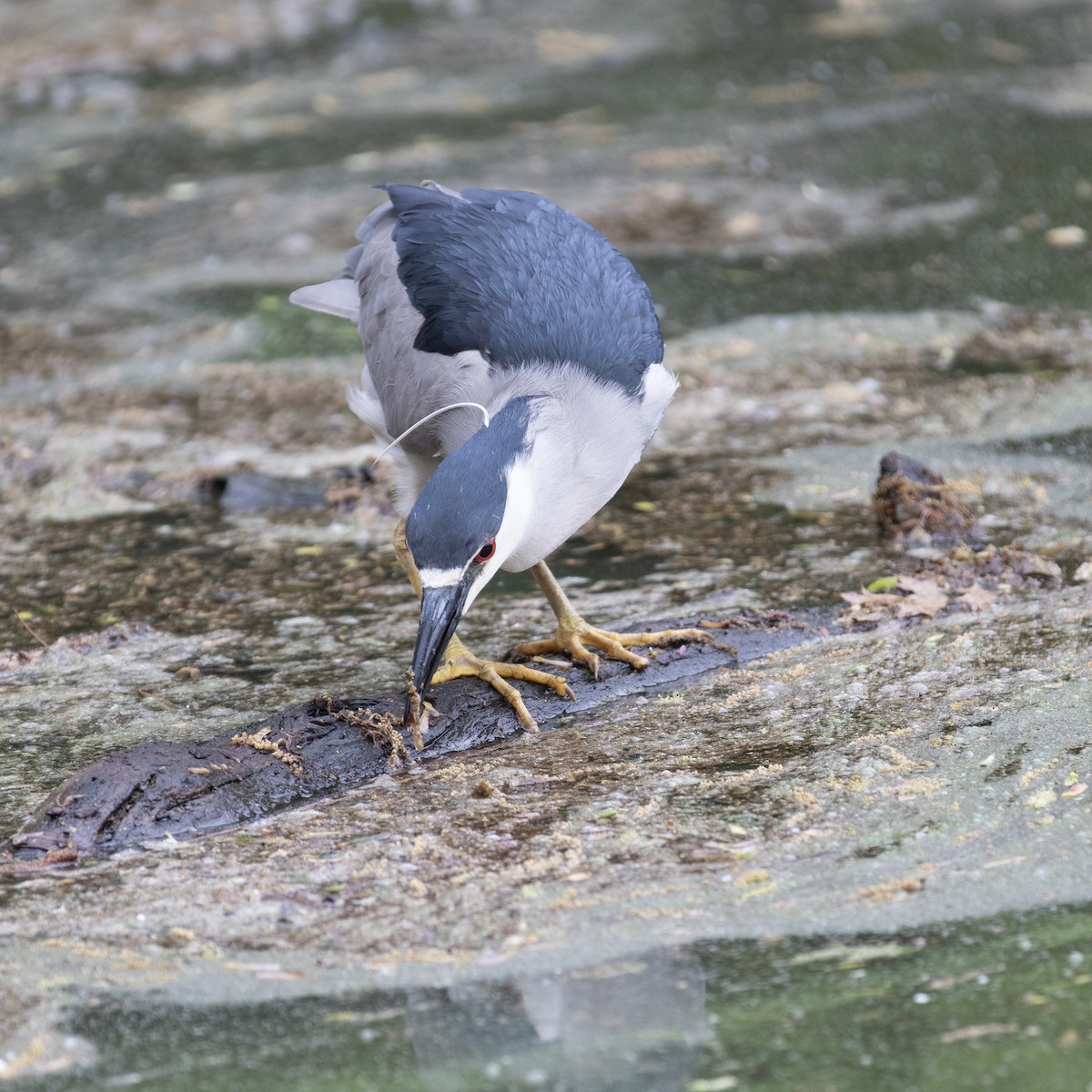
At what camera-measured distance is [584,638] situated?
12.7 feet

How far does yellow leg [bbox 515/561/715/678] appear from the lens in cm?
376

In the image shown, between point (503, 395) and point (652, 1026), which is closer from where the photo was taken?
point (652, 1026)

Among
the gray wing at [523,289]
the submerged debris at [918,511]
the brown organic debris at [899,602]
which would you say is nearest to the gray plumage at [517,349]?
the gray wing at [523,289]

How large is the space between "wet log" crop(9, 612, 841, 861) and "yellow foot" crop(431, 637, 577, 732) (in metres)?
0.03

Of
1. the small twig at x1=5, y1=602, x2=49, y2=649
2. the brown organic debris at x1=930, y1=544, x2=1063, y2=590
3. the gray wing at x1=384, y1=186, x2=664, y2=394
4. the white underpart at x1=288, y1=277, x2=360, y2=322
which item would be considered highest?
the gray wing at x1=384, y1=186, x2=664, y2=394

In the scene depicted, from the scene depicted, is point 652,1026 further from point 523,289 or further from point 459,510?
point 523,289

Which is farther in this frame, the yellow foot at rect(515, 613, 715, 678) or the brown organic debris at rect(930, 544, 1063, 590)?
the brown organic debris at rect(930, 544, 1063, 590)

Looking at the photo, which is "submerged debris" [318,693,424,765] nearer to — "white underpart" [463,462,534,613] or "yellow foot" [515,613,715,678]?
"white underpart" [463,462,534,613]

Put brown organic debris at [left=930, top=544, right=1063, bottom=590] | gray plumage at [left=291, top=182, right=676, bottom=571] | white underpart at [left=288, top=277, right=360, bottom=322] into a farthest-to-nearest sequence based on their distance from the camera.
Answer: white underpart at [left=288, top=277, right=360, bottom=322] → brown organic debris at [left=930, top=544, right=1063, bottom=590] → gray plumage at [left=291, top=182, right=676, bottom=571]

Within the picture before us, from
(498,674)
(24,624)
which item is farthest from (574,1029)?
(24,624)

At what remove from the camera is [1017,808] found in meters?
2.86

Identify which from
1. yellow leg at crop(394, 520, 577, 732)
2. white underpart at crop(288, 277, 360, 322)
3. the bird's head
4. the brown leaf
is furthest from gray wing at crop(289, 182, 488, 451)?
the brown leaf

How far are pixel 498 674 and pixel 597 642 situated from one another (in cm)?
32

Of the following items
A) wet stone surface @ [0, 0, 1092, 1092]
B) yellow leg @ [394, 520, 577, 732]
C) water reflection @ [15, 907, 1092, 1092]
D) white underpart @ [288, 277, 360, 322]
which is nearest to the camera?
water reflection @ [15, 907, 1092, 1092]
